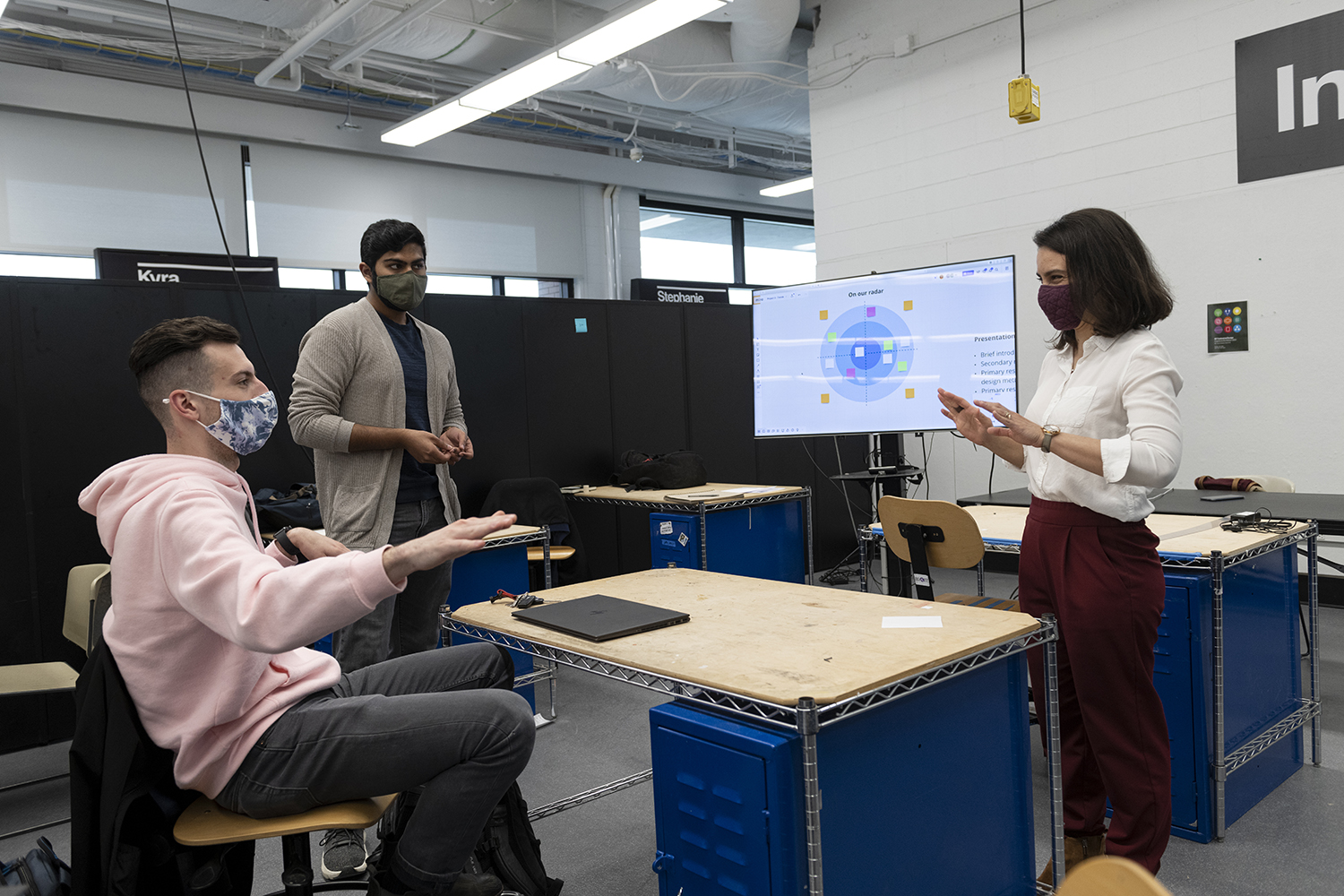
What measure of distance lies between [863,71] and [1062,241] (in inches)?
188

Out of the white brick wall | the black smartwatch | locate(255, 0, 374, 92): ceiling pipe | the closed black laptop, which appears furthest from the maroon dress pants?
locate(255, 0, 374, 92): ceiling pipe

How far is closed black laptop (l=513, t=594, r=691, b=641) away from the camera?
5.29 ft

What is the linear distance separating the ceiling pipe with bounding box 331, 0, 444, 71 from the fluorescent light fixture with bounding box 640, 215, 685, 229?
13.2 ft

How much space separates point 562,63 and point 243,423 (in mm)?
4477

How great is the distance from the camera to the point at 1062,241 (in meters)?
1.79

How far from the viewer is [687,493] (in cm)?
415

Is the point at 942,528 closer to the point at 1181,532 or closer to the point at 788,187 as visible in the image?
the point at 1181,532

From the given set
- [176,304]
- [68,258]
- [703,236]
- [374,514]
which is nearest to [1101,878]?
[374,514]

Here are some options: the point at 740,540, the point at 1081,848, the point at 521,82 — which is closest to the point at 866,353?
the point at 740,540

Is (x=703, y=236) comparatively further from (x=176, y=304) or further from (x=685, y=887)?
(x=685, y=887)

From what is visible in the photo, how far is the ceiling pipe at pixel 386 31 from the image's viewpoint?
5.21 metres

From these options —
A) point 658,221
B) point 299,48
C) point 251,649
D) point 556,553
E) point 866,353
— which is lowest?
point 556,553

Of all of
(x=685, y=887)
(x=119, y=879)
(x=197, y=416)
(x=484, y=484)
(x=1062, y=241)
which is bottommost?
(x=685, y=887)

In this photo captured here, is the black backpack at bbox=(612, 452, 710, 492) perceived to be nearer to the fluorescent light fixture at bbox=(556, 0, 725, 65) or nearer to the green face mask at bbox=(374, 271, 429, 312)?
the green face mask at bbox=(374, 271, 429, 312)
